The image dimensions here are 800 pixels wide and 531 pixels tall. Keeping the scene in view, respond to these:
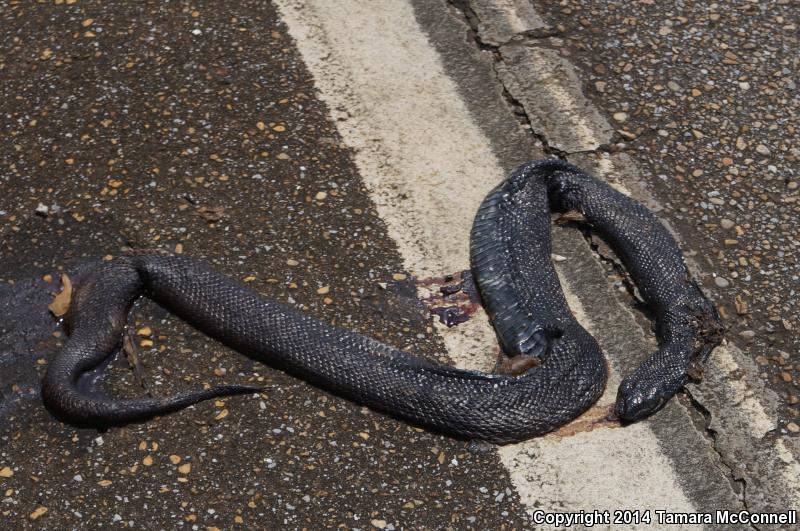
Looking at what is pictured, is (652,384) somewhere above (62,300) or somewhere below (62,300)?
below

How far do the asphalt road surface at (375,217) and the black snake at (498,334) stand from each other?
0.08m

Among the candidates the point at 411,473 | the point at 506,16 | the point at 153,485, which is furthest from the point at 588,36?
the point at 153,485

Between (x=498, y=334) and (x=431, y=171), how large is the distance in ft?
3.27

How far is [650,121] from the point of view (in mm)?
4844

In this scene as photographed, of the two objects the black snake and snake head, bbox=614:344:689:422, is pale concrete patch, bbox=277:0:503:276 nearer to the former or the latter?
the black snake

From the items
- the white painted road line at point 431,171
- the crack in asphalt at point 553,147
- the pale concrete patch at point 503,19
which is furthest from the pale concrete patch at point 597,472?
the pale concrete patch at point 503,19

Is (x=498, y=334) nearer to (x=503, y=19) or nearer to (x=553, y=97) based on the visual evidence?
(x=553, y=97)

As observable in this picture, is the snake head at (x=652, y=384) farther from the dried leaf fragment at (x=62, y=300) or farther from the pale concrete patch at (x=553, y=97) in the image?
the dried leaf fragment at (x=62, y=300)

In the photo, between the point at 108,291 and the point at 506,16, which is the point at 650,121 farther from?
the point at 108,291

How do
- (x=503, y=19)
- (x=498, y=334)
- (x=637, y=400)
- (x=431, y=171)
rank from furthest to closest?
(x=503, y=19)
(x=431, y=171)
(x=498, y=334)
(x=637, y=400)

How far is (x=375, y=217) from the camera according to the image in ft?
14.6

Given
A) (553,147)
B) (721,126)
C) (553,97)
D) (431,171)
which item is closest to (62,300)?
(431,171)

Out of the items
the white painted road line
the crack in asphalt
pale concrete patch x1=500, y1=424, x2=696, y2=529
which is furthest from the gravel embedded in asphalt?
pale concrete patch x1=500, y1=424, x2=696, y2=529

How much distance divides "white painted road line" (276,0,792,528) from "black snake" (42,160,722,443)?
119mm
